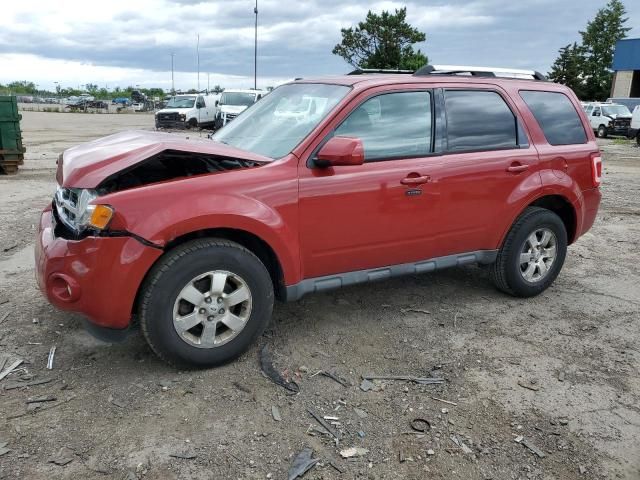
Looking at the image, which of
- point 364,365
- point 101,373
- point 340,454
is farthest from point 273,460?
point 101,373

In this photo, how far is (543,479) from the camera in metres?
2.54

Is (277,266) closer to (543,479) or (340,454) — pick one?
(340,454)

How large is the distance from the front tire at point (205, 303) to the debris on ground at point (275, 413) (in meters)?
0.53

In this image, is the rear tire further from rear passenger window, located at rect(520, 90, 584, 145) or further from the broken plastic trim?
the broken plastic trim

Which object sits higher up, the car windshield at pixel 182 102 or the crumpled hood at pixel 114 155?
the car windshield at pixel 182 102

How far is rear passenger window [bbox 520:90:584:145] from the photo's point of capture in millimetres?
4625

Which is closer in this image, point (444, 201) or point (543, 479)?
point (543, 479)

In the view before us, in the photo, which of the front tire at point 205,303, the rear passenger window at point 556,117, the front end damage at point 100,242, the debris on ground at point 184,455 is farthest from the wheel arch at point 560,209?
the debris on ground at point 184,455

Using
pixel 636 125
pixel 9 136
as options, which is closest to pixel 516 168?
pixel 9 136

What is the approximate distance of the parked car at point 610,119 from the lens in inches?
1107

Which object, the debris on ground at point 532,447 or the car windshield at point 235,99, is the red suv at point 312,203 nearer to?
the debris on ground at point 532,447

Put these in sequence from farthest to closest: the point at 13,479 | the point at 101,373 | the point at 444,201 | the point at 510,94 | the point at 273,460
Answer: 1. the point at 510,94
2. the point at 444,201
3. the point at 101,373
4. the point at 273,460
5. the point at 13,479

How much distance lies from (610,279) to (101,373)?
4.68 m

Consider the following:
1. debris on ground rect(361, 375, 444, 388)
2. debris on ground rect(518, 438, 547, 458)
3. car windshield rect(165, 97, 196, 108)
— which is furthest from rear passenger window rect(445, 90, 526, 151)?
car windshield rect(165, 97, 196, 108)
